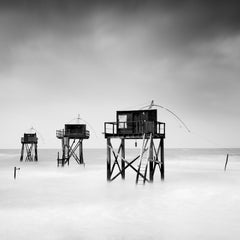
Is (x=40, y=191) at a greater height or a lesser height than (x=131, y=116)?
lesser

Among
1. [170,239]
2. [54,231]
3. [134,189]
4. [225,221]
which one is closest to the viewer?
[170,239]

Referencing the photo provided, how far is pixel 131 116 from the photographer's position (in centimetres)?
2528

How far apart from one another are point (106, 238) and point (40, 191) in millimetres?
11939

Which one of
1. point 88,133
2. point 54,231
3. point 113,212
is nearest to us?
point 54,231

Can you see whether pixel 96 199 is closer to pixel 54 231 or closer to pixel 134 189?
pixel 134 189

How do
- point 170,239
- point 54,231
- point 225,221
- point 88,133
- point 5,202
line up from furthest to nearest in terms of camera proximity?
point 88,133
point 5,202
point 225,221
point 54,231
point 170,239

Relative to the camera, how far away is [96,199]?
1922 cm

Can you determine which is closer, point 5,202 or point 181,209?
point 181,209

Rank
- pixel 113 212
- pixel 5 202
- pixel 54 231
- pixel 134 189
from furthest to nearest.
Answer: pixel 134 189, pixel 5 202, pixel 113 212, pixel 54 231

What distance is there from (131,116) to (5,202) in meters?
11.9

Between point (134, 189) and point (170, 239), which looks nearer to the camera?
point (170, 239)

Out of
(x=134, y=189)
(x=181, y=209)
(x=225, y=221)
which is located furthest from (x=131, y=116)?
(x=225, y=221)

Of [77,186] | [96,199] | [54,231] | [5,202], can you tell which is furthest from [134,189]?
[54,231]

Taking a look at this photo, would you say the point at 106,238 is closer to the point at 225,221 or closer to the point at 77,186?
the point at 225,221
